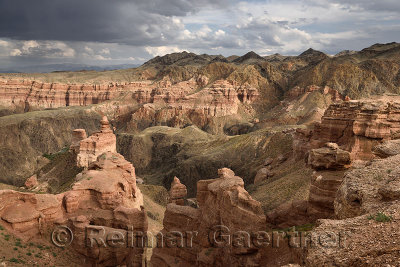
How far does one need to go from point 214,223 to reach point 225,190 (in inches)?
95.5

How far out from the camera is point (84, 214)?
81.6 feet

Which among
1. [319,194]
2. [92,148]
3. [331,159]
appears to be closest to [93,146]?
[92,148]

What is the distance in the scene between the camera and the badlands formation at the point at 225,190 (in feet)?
44.3

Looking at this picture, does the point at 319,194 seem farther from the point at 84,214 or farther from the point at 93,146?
the point at 93,146

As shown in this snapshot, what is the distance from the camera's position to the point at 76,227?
2258cm

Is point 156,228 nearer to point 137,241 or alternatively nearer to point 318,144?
point 137,241

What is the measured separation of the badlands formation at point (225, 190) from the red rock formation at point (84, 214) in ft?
Answer: 0.28

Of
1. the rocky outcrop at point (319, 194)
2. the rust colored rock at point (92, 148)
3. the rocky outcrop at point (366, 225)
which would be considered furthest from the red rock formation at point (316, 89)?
the rocky outcrop at point (366, 225)

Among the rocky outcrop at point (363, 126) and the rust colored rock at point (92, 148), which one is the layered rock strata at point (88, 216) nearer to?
the rust colored rock at point (92, 148)

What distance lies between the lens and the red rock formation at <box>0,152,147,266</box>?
21797 mm

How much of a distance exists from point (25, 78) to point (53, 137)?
5912 centimetres

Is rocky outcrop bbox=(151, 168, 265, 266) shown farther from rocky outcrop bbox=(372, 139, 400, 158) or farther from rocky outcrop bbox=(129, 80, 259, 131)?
rocky outcrop bbox=(129, 80, 259, 131)

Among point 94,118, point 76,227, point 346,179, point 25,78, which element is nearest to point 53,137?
point 94,118

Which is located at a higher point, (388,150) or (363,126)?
(388,150)
